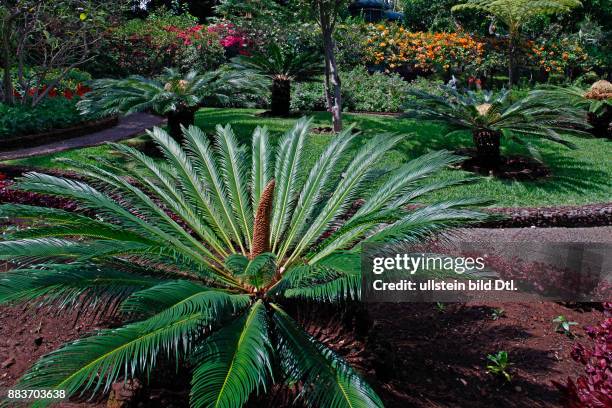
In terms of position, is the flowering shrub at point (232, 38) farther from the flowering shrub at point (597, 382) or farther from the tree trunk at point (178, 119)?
the flowering shrub at point (597, 382)

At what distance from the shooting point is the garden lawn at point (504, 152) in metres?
8.08

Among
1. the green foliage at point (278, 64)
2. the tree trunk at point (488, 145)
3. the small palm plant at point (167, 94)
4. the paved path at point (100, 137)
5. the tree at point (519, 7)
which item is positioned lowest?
the paved path at point (100, 137)

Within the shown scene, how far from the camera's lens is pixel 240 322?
10.3ft

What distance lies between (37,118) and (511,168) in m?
10.0

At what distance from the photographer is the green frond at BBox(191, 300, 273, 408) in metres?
2.39

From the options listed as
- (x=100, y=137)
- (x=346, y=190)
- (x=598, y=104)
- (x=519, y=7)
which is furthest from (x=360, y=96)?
(x=346, y=190)

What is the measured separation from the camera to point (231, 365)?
261 centimetres

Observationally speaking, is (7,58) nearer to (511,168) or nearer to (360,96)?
(360,96)

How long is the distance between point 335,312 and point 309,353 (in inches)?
31.4

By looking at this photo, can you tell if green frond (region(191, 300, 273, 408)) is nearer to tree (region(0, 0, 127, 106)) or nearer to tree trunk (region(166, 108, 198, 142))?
tree trunk (region(166, 108, 198, 142))

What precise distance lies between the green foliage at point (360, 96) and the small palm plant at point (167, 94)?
4.72 meters

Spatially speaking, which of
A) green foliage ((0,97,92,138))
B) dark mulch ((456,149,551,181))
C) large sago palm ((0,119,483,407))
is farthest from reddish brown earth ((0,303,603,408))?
green foliage ((0,97,92,138))

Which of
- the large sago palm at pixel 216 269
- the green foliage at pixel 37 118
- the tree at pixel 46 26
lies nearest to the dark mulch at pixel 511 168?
the large sago palm at pixel 216 269

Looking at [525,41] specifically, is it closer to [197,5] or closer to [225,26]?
[225,26]
